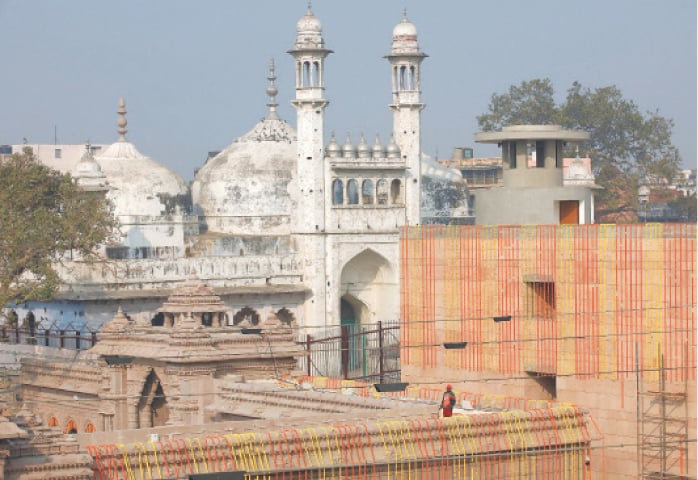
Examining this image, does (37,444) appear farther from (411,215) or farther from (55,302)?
(411,215)

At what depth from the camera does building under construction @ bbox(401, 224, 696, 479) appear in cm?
2500

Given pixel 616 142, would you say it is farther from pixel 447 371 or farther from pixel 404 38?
pixel 447 371

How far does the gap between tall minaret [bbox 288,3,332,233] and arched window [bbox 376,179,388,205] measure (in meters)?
2.10

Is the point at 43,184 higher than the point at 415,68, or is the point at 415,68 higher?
the point at 415,68

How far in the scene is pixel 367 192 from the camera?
54000 millimetres

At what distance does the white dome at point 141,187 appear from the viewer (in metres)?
54.9

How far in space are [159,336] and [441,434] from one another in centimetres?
1029

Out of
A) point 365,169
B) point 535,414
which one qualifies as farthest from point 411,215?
point 535,414

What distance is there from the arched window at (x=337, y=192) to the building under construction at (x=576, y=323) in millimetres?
23047

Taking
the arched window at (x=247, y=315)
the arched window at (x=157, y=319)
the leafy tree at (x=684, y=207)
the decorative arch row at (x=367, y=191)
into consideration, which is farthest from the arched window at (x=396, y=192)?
the leafy tree at (x=684, y=207)

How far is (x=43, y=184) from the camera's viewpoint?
4362 cm

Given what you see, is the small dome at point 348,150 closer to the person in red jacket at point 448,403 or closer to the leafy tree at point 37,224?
the leafy tree at point 37,224

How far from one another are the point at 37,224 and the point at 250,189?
15.1 metres

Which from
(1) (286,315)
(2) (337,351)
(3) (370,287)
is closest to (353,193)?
(3) (370,287)
